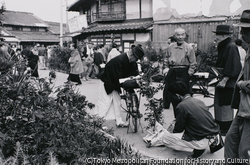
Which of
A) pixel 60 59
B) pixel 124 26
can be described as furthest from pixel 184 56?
pixel 60 59

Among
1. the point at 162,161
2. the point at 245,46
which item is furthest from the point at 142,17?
the point at 162,161

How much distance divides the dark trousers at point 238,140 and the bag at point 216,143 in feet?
3.83

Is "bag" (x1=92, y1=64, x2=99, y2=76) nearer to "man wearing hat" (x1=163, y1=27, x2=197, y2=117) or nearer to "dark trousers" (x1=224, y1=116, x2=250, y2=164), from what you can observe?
"man wearing hat" (x1=163, y1=27, x2=197, y2=117)

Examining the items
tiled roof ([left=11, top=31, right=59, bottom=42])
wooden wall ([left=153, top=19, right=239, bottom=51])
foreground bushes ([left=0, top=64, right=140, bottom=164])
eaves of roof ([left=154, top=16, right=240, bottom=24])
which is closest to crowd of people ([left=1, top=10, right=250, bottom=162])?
foreground bushes ([left=0, top=64, right=140, bottom=164])

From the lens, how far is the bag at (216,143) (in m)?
4.15

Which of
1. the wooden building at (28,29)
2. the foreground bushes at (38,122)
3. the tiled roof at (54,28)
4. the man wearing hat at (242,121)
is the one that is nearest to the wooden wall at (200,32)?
the man wearing hat at (242,121)

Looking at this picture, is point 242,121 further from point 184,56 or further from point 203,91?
point 203,91

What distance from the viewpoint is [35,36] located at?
44.6 m

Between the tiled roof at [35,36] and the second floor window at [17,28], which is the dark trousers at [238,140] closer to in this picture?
the tiled roof at [35,36]

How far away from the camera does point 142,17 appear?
64.0ft

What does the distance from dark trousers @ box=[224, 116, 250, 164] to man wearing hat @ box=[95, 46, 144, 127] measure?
265 cm

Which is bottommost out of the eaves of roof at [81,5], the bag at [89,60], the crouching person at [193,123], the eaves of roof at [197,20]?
the crouching person at [193,123]

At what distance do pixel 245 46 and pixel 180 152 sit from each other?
8.15 m

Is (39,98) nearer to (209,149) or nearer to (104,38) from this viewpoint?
(209,149)
